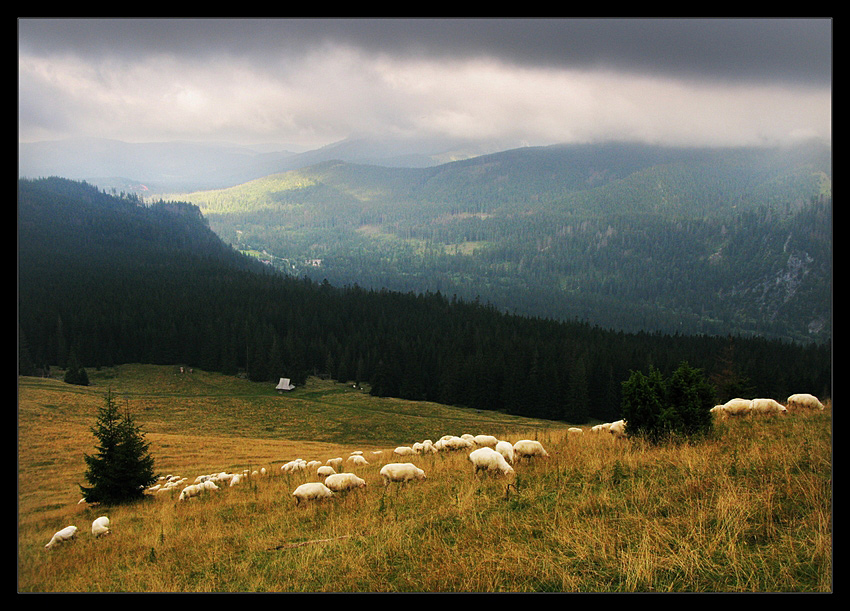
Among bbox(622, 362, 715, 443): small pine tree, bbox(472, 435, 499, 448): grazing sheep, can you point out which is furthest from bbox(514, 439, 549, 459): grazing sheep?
bbox(472, 435, 499, 448): grazing sheep

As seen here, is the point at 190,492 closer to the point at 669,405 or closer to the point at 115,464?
the point at 115,464

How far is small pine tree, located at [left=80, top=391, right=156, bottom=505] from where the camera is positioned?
17.0 metres

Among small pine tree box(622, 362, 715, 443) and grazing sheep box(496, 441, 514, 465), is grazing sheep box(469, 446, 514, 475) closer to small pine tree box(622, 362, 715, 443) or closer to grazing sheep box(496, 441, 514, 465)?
grazing sheep box(496, 441, 514, 465)

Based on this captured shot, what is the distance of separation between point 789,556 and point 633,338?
378ft

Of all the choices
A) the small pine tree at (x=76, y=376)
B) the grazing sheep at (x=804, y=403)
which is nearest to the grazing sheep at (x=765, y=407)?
the grazing sheep at (x=804, y=403)

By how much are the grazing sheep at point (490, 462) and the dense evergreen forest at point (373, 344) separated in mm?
67729

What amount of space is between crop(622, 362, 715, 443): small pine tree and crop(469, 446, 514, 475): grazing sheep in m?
4.27

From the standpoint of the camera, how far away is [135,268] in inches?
6265

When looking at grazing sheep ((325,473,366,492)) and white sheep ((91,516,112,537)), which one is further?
grazing sheep ((325,473,366,492))

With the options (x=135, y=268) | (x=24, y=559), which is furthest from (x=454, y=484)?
(x=135, y=268)

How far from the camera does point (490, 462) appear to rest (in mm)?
12469

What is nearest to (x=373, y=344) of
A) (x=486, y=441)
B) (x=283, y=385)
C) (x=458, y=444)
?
(x=283, y=385)
